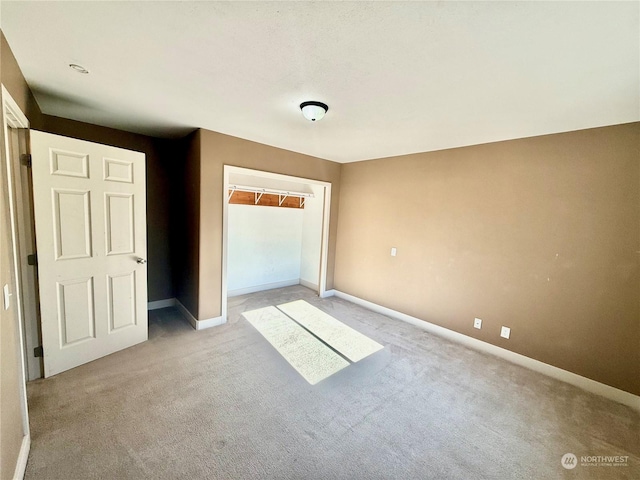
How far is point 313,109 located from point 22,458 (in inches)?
113

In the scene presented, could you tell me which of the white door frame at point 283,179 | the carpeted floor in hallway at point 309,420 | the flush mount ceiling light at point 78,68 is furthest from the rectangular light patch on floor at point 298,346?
the flush mount ceiling light at point 78,68

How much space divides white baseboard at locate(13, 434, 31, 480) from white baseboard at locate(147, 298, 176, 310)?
226 centimetres

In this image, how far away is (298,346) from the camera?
2.93 metres

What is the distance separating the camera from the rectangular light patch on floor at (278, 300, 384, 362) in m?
2.91

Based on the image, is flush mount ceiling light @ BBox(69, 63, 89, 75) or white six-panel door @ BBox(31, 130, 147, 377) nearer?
flush mount ceiling light @ BBox(69, 63, 89, 75)

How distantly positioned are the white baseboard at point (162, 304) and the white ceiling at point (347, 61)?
253cm

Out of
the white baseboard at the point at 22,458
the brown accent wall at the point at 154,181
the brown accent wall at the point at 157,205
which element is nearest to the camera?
the white baseboard at the point at 22,458

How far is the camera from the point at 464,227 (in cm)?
319

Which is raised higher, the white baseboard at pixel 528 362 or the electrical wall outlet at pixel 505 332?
the electrical wall outlet at pixel 505 332

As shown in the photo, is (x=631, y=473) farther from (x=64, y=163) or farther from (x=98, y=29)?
(x=64, y=163)

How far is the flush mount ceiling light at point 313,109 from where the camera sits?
2.08m

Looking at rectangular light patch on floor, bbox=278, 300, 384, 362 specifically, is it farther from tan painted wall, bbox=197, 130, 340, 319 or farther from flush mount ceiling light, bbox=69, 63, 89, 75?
flush mount ceiling light, bbox=69, 63, 89, 75

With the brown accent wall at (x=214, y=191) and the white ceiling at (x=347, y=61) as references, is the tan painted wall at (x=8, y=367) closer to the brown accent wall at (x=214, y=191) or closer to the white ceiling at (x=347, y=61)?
the white ceiling at (x=347, y=61)

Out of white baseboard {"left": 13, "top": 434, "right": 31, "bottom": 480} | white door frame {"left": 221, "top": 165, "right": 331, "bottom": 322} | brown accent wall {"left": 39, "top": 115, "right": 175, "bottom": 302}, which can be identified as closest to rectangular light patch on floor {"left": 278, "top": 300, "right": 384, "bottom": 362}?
white door frame {"left": 221, "top": 165, "right": 331, "bottom": 322}
